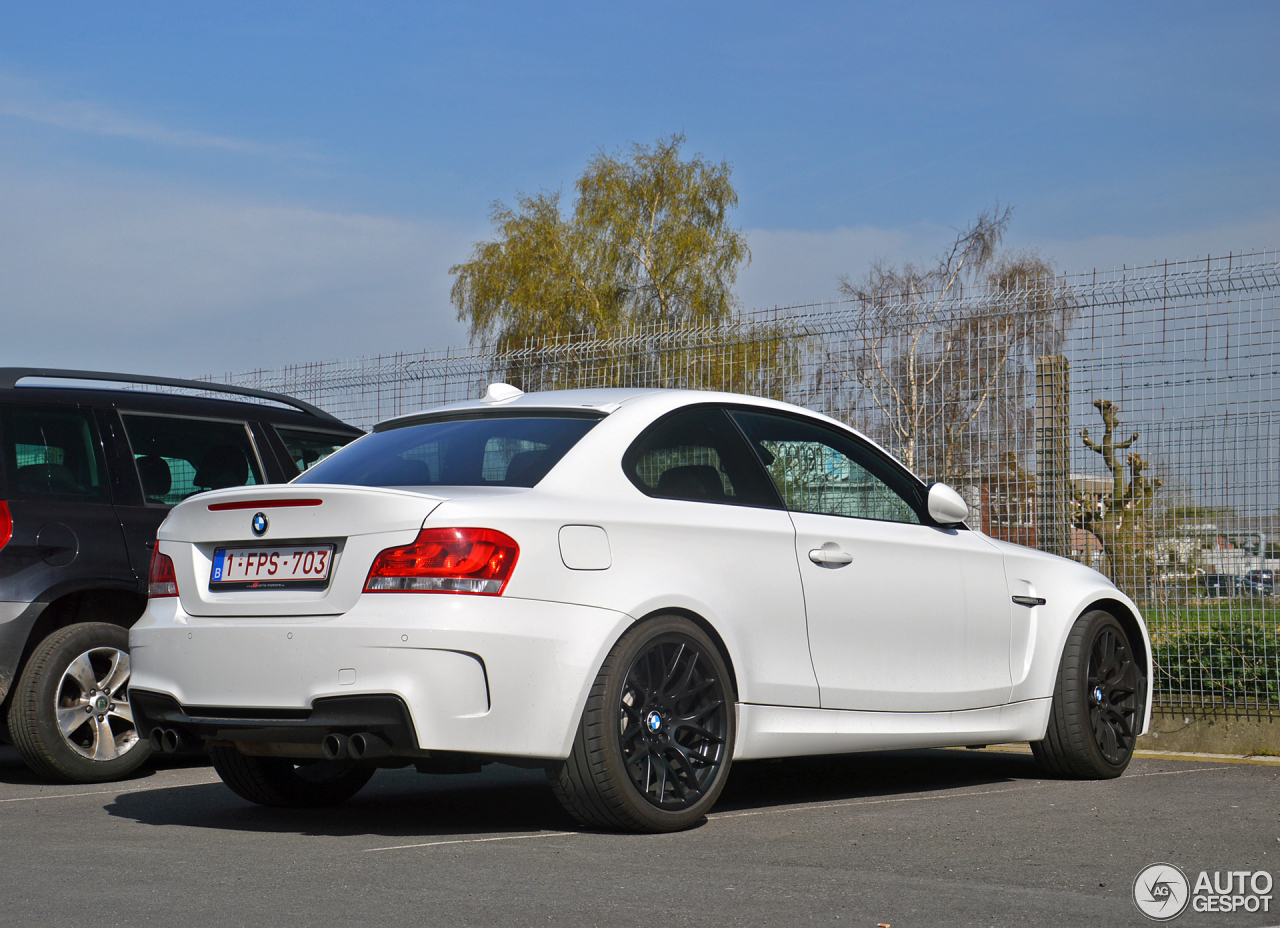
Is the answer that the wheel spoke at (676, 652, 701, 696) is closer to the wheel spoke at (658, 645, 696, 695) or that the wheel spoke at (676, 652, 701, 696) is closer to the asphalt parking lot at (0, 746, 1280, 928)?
the wheel spoke at (658, 645, 696, 695)

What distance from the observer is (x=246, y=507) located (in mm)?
5145

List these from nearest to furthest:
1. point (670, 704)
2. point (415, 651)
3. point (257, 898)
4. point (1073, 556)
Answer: point (257, 898) < point (415, 651) < point (670, 704) < point (1073, 556)

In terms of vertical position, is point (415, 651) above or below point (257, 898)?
above

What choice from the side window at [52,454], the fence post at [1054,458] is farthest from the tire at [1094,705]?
the side window at [52,454]

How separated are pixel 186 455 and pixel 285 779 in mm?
2327

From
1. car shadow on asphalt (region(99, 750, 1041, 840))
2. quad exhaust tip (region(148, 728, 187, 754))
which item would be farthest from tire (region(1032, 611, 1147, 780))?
quad exhaust tip (region(148, 728, 187, 754))

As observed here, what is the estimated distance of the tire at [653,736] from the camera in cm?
487

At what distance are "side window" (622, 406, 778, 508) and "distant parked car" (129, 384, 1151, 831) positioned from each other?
0.04 ft

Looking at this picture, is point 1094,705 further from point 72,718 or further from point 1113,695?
point 72,718

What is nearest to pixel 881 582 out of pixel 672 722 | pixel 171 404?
pixel 672 722

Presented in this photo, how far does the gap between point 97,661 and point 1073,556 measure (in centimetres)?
535

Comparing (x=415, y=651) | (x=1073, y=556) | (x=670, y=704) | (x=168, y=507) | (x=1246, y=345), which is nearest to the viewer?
(x=415, y=651)

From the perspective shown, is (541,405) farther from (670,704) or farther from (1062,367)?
(1062,367)

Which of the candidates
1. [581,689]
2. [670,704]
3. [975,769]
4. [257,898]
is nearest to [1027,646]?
[975,769]
